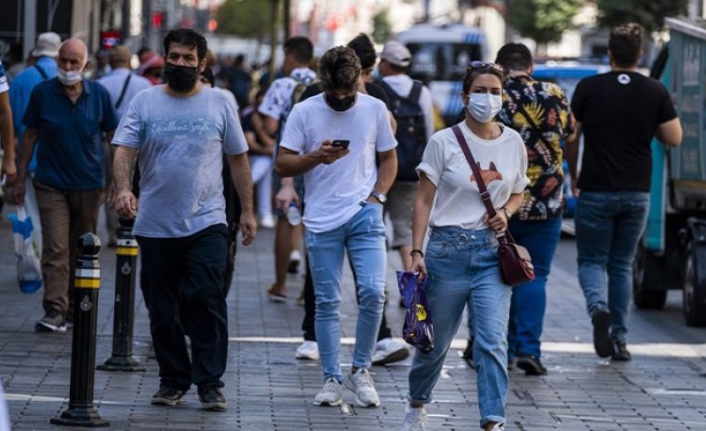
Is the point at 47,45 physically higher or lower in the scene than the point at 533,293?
higher

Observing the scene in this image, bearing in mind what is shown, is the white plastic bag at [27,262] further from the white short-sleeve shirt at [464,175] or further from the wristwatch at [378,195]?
the white short-sleeve shirt at [464,175]

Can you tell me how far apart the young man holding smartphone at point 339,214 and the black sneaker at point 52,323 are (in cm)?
286

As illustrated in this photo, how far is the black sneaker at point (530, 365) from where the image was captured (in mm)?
10227

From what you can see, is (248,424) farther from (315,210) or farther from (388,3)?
(388,3)

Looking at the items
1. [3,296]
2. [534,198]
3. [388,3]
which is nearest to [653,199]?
[534,198]

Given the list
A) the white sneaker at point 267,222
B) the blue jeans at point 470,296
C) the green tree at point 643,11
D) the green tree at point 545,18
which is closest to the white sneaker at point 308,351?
the blue jeans at point 470,296

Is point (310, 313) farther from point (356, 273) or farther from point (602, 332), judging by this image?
point (602, 332)

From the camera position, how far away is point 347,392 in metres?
9.57

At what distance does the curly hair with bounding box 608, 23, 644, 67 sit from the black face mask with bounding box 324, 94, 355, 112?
2444 millimetres

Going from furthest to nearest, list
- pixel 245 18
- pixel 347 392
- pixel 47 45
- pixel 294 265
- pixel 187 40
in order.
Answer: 1. pixel 245 18
2. pixel 294 265
3. pixel 47 45
4. pixel 347 392
5. pixel 187 40

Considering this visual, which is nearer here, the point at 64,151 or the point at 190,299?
the point at 190,299

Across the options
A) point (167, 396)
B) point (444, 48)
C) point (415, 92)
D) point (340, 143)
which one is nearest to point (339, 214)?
point (340, 143)

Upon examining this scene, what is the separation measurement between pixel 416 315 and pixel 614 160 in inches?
135

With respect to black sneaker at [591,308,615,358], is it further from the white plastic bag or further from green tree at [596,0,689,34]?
green tree at [596,0,689,34]
